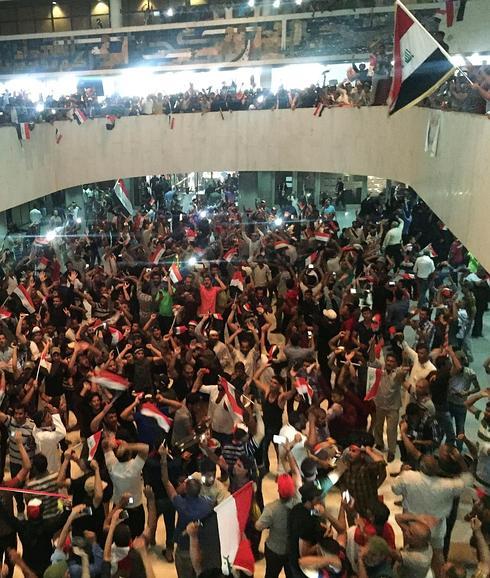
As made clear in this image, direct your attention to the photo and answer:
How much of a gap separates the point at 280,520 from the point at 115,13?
86.3ft

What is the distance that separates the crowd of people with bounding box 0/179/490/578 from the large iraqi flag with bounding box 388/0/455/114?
267cm

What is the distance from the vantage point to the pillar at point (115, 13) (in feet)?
85.8

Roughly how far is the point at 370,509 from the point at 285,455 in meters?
0.84

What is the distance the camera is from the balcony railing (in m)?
23.0

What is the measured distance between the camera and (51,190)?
1730cm

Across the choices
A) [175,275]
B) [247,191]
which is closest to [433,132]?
[175,275]

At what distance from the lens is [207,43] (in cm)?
2506

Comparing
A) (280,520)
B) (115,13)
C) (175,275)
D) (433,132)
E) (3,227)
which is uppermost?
(115,13)

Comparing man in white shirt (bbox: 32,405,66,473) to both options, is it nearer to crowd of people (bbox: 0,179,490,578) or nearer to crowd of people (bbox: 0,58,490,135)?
crowd of people (bbox: 0,179,490,578)

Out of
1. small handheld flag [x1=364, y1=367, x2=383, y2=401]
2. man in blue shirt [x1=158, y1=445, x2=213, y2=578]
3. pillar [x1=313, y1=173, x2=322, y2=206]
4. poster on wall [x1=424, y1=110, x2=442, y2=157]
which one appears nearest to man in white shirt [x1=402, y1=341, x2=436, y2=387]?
small handheld flag [x1=364, y1=367, x2=383, y2=401]

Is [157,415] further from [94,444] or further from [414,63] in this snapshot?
[414,63]

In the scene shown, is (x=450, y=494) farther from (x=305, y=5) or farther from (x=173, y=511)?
(x=305, y=5)

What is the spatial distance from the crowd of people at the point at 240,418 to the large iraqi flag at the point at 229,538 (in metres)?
0.03

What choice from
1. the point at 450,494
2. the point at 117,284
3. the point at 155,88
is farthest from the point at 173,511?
the point at 155,88
